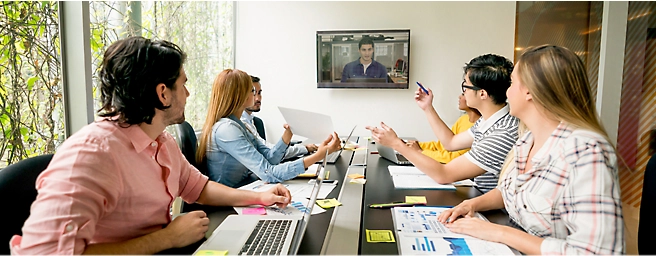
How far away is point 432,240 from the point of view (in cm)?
107

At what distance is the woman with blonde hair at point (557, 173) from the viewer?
2.89 ft

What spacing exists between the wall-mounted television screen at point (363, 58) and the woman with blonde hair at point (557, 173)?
3.10 meters

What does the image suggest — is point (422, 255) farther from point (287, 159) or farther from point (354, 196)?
point (287, 159)

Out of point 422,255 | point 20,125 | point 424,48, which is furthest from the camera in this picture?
point 424,48

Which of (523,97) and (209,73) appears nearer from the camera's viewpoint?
(523,97)

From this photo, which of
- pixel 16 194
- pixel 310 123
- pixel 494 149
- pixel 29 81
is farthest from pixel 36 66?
pixel 494 149

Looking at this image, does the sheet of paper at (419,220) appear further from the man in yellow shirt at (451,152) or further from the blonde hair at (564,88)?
the man in yellow shirt at (451,152)

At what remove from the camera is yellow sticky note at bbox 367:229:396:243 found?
107 cm

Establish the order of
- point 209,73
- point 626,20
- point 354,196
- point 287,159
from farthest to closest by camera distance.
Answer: point 209,73, point 626,20, point 287,159, point 354,196

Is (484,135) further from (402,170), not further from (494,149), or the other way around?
(402,170)

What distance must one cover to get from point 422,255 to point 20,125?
2057mm

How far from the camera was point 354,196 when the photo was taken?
1.52 m

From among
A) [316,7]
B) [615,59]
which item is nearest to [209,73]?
[316,7]

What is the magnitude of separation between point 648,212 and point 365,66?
329 cm
